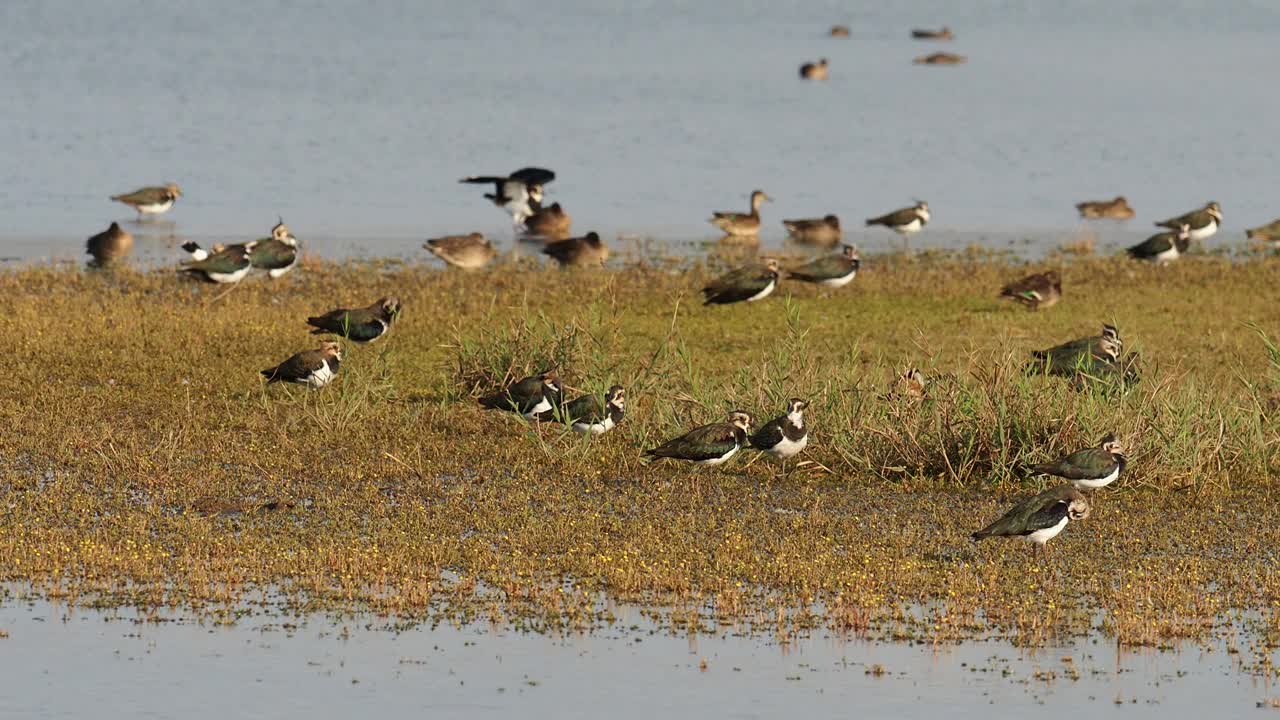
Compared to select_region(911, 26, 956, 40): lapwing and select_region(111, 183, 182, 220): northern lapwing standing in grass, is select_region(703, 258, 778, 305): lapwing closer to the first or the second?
select_region(111, 183, 182, 220): northern lapwing standing in grass

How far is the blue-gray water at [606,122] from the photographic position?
1483 inches

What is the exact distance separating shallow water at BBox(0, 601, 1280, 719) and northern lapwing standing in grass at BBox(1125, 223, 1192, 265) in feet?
61.7

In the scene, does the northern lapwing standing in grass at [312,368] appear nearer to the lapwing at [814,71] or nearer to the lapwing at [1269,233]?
the lapwing at [1269,233]

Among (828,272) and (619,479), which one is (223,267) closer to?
(828,272)

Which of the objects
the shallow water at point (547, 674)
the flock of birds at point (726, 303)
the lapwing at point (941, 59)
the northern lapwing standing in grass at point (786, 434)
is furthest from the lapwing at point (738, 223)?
the lapwing at point (941, 59)

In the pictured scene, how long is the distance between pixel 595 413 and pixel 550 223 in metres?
17.1

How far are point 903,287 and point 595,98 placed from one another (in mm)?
32694

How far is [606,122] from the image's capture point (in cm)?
5259

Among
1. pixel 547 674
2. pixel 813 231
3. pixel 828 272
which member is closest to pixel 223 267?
pixel 828 272

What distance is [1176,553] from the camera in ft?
45.3

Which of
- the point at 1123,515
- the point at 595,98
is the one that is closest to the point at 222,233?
the point at 1123,515

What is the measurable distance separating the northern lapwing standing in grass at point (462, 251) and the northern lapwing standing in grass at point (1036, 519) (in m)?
15.6

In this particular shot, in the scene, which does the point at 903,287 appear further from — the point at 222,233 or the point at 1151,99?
the point at 1151,99

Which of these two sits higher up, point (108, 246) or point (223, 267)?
point (223, 267)
